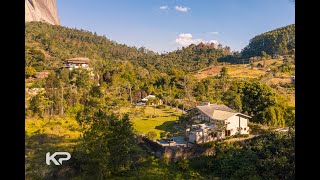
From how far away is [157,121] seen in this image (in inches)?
275

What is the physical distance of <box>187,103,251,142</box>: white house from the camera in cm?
643

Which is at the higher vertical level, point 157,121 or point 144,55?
point 144,55

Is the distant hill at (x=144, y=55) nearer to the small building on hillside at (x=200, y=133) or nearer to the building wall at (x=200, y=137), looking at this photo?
the small building on hillside at (x=200, y=133)

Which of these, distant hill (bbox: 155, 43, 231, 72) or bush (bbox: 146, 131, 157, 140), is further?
distant hill (bbox: 155, 43, 231, 72)

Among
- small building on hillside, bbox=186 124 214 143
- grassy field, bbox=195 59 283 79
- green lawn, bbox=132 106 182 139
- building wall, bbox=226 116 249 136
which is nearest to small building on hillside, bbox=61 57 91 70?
green lawn, bbox=132 106 182 139

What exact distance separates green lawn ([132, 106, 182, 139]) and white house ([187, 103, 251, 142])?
1.99 ft

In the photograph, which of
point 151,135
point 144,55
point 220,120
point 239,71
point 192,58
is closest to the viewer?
point 151,135

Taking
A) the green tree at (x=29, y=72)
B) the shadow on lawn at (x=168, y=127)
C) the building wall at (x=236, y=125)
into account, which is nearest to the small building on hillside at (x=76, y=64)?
the green tree at (x=29, y=72)

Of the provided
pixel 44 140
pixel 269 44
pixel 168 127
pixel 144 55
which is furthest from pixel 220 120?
pixel 144 55

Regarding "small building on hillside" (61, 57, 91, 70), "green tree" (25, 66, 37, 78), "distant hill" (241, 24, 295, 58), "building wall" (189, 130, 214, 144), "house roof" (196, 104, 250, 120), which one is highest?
"distant hill" (241, 24, 295, 58)

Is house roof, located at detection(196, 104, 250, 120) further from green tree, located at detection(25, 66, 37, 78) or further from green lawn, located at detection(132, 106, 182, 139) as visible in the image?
green tree, located at detection(25, 66, 37, 78)

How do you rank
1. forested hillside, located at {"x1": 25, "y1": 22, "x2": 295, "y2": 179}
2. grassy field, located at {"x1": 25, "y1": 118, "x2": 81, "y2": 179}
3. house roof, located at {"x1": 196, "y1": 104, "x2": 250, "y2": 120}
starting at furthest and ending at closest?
1. house roof, located at {"x1": 196, "y1": 104, "x2": 250, "y2": 120}
2. forested hillside, located at {"x1": 25, "y1": 22, "x2": 295, "y2": 179}
3. grassy field, located at {"x1": 25, "y1": 118, "x2": 81, "y2": 179}

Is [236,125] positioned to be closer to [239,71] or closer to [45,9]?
[239,71]

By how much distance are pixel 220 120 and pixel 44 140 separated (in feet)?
12.7
